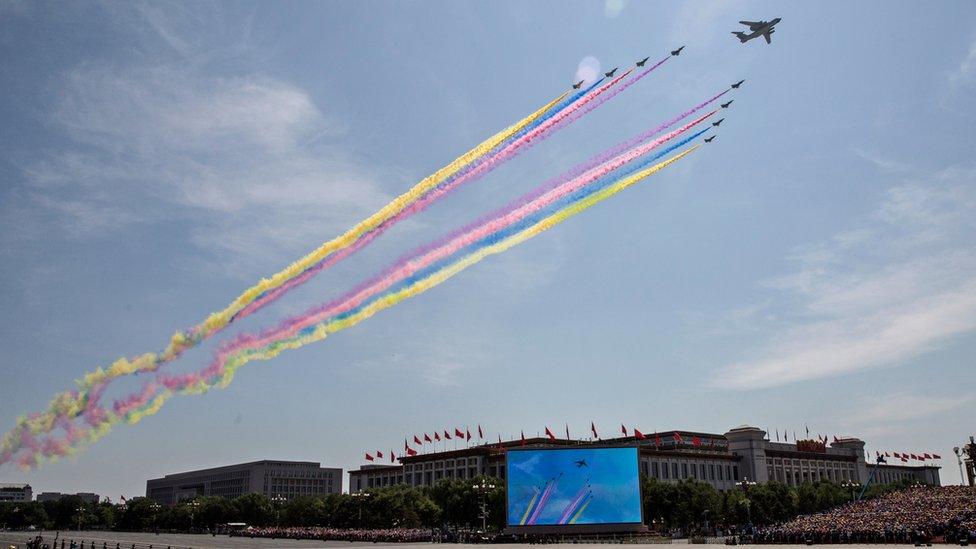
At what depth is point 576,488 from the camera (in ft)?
271

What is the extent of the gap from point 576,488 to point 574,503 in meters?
1.55

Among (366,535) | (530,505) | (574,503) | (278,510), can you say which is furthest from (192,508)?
(574,503)

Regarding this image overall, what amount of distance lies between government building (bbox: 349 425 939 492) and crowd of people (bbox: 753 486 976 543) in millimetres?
51841

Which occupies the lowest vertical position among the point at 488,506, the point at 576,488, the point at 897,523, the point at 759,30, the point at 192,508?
the point at 192,508

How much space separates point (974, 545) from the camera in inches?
2242

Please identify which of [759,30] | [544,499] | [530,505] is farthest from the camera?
[530,505]

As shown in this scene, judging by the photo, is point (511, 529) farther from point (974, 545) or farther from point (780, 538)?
point (974, 545)

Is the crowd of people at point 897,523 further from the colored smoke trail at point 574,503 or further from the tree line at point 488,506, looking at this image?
the tree line at point 488,506

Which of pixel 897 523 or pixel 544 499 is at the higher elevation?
pixel 544 499

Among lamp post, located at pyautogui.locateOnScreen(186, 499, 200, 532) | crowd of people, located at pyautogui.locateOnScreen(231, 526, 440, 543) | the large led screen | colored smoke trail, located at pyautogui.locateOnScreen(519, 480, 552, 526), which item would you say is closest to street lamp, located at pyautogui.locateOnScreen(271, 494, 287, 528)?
lamp post, located at pyautogui.locateOnScreen(186, 499, 200, 532)

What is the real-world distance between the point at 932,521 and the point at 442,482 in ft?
242

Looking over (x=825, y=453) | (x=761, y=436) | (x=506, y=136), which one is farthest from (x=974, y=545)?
(x=825, y=453)

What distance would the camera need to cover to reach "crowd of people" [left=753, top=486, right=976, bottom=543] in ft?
210

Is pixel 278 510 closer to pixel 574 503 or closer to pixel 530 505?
pixel 530 505
